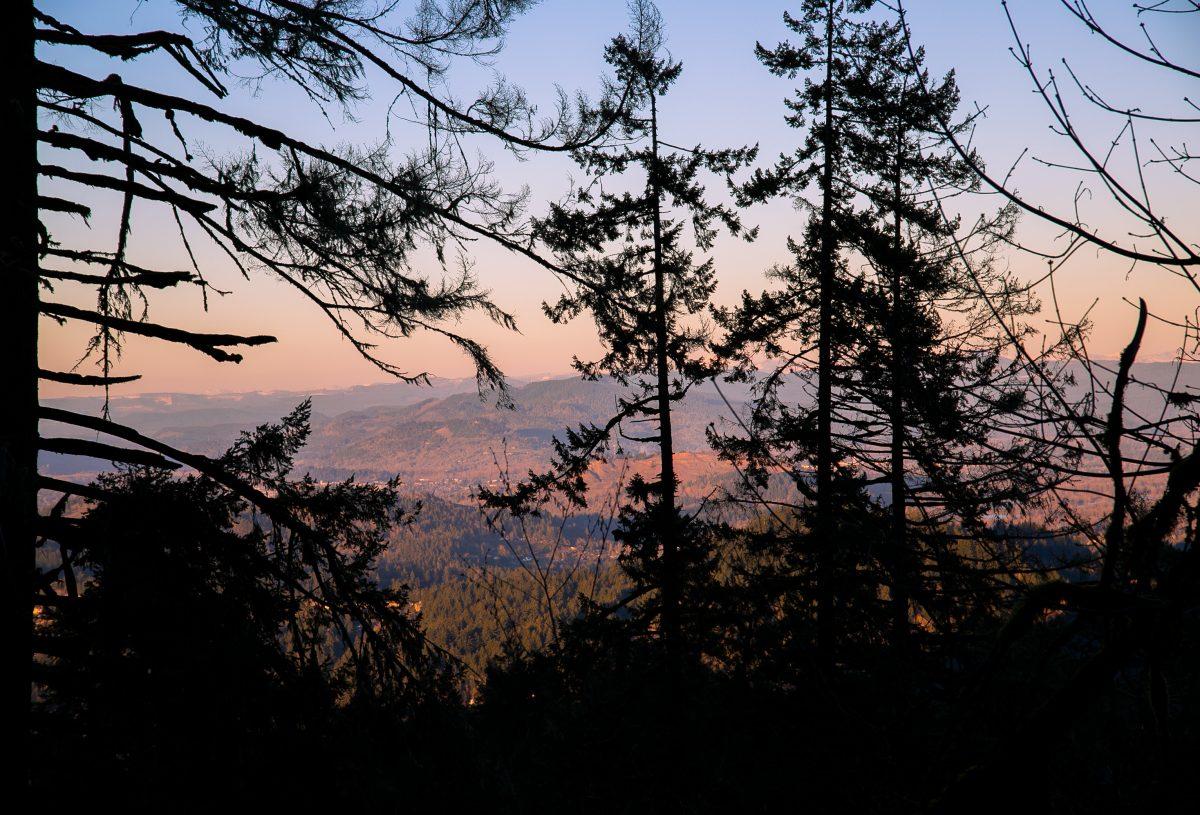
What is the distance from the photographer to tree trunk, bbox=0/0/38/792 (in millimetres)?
3098

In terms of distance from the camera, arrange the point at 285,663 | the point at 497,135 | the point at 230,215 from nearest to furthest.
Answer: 1. the point at 285,663
2. the point at 230,215
3. the point at 497,135

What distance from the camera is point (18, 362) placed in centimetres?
328

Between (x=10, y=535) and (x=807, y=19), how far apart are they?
12.6 m

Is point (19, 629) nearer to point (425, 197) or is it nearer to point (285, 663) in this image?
point (285, 663)

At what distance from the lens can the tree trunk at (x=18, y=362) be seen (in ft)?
→ 10.2

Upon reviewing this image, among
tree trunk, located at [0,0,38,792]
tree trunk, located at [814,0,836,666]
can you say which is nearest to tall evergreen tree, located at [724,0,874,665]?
tree trunk, located at [814,0,836,666]

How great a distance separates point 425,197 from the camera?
4.19 m

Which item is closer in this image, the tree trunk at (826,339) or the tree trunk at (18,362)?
the tree trunk at (18,362)

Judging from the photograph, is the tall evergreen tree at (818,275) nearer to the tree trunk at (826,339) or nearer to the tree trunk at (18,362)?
the tree trunk at (826,339)

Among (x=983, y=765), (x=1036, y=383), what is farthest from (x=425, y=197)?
(x=983, y=765)

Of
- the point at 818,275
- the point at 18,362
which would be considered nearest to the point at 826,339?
the point at 818,275

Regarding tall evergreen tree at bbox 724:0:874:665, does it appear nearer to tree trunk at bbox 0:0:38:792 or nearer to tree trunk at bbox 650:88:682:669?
tree trunk at bbox 650:88:682:669

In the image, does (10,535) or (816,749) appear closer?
(10,535)

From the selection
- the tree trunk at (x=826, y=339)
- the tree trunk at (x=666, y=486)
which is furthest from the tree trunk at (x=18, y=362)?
the tree trunk at (x=826, y=339)
